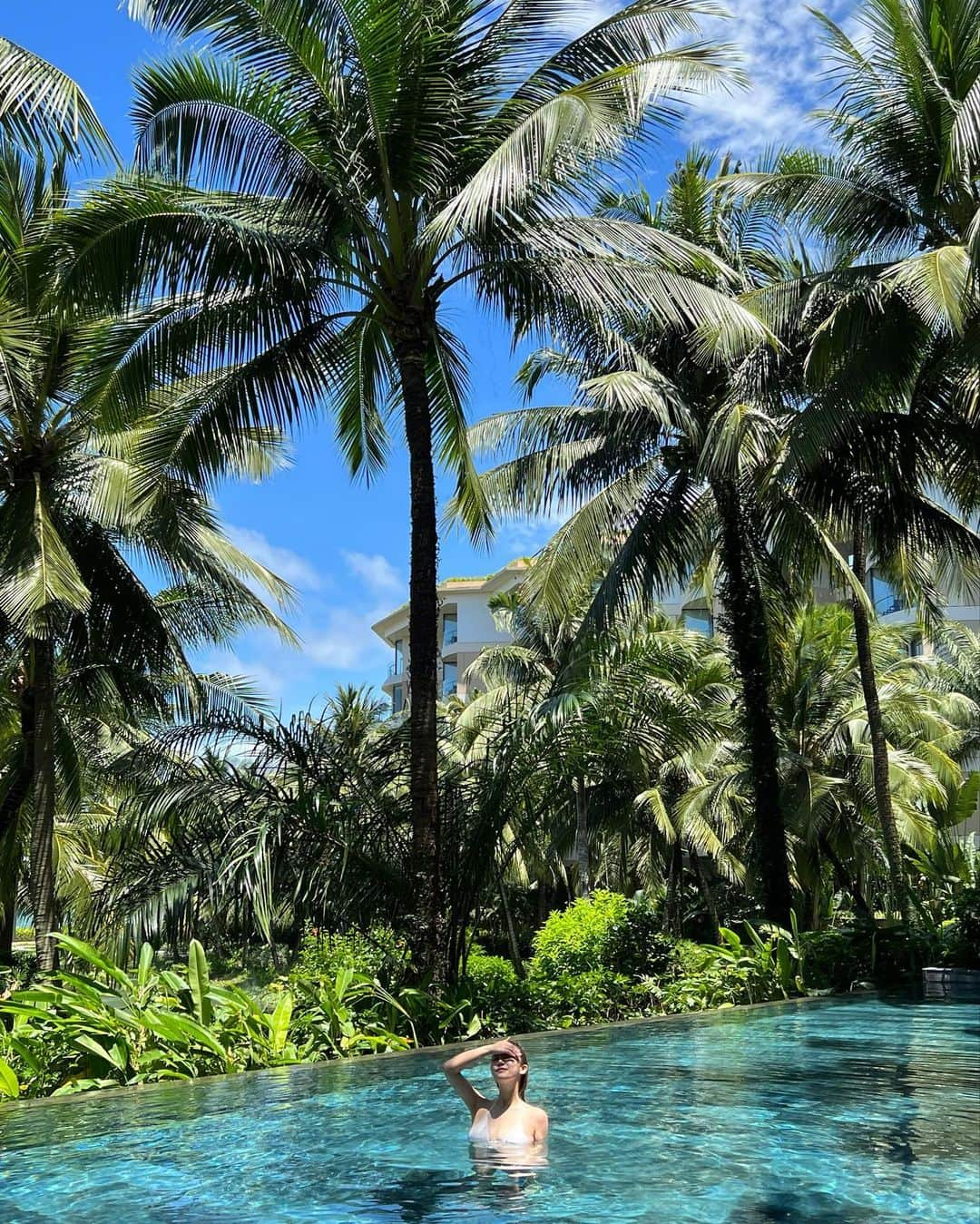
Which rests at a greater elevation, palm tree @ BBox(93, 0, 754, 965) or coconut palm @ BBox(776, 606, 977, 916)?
palm tree @ BBox(93, 0, 754, 965)

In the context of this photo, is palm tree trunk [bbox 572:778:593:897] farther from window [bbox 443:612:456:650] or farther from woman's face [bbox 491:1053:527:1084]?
woman's face [bbox 491:1053:527:1084]

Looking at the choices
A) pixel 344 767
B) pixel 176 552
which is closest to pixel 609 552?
pixel 176 552

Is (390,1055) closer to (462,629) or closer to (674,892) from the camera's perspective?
(674,892)

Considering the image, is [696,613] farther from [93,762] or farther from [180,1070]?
[180,1070]

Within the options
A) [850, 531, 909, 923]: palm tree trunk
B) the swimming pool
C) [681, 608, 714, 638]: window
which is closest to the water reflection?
the swimming pool

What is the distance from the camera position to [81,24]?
1183cm

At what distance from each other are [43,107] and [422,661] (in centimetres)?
591

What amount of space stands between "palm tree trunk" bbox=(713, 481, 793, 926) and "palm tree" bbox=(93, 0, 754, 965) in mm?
5371

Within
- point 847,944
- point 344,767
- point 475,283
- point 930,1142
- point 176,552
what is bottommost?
point 930,1142

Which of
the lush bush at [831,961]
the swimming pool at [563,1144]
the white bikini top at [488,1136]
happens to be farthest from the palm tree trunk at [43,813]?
the lush bush at [831,961]

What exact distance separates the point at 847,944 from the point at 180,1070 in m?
9.03

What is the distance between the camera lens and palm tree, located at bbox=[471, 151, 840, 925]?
52.9 feet

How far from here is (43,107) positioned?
10758mm

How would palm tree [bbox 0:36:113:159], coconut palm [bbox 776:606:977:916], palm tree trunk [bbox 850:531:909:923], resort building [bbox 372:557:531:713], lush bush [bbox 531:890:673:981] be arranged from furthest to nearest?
1. resort building [bbox 372:557:531:713]
2. coconut palm [bbox 776:606:977:916]
3. palm tree trunk [bbox 850:531:909:923]
4. lush bush [bbox 531:890:673:981]
5. palm tree [bbox 0:36:113:159]
